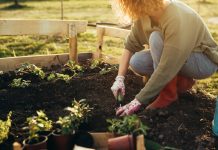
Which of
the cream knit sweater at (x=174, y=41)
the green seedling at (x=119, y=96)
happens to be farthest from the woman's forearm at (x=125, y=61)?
the cream knit sweater at (x=174, y=41)

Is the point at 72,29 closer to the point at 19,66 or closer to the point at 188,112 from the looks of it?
the point at 19,66

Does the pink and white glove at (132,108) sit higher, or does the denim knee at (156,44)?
the denim knee at (156,44)

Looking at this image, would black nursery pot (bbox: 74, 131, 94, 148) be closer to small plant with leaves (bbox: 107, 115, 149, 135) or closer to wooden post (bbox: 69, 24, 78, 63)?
small plant with leaves (bbox: 107, 115, 149, 135)

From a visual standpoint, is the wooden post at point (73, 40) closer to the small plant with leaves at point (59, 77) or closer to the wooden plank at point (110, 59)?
the wooden plank at point (110, 59)

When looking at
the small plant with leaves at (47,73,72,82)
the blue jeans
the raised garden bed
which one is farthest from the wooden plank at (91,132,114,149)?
the small plant with leaves at (47,73,72,82)

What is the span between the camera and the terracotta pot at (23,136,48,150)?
9.09ft

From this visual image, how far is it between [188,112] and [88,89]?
45.0 inches

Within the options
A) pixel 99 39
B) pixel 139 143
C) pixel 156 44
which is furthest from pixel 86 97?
pixel 139 143

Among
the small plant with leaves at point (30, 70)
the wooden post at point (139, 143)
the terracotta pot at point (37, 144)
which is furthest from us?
the small plant with leaves at point (30, 70)

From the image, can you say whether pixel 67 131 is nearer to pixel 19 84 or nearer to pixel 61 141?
pixel 61 141

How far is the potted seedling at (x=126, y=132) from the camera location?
110 inches

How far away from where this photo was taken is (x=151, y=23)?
12.2ft

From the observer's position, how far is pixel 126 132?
3.01m

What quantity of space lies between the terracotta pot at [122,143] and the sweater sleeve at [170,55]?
0.68m
